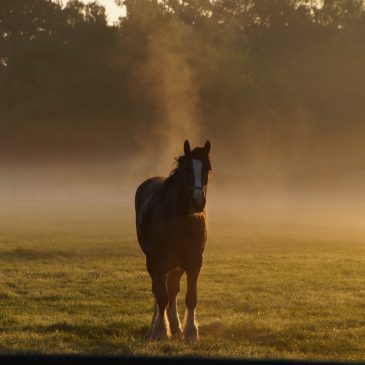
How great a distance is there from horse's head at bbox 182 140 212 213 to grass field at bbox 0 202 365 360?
1.63 metres

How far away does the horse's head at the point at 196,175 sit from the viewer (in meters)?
9.31

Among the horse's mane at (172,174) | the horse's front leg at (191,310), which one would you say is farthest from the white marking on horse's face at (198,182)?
the horse's front leg at (191,310)

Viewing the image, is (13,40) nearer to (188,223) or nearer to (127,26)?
(127,26)

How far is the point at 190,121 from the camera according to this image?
2329 inches

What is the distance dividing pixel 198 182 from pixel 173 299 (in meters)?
2.17

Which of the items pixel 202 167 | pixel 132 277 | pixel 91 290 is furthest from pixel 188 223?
pixel 132 277

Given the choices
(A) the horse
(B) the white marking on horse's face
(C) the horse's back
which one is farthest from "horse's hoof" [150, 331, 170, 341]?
(B) the white marking on horse's face

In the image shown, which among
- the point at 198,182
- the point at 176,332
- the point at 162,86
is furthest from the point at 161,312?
the point at 162,86

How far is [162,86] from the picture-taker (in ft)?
198

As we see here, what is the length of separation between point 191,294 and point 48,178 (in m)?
63.7

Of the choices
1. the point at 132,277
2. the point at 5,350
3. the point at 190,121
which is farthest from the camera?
the point at 190,121

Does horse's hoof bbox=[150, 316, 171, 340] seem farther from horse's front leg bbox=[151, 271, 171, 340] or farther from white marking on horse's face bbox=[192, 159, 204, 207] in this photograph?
white marking on horse's face bbox=[192, 159, 204, 207]

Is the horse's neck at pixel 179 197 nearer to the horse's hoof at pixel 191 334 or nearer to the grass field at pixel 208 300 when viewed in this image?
the horse's hoof at pixel 191 334

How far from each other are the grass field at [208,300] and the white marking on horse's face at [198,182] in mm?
1646
